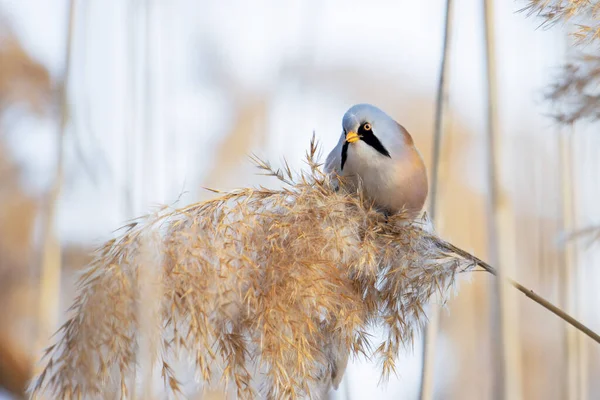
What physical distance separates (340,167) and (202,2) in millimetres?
1133

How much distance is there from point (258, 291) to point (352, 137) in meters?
0.48

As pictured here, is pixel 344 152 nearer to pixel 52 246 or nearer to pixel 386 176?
pixel 386 176

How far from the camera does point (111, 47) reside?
6.61 feet

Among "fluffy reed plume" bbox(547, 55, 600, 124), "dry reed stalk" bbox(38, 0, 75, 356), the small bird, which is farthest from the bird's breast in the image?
"dry reed stalk" bbox(38, 0, 75, 356)

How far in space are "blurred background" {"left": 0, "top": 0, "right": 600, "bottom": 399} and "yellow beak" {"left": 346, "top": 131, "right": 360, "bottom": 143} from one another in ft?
0.29

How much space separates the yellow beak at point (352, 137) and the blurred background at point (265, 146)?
0.29 feet

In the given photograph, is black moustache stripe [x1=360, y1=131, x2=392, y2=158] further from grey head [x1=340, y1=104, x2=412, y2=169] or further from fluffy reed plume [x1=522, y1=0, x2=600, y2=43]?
fluffy reed plume [x1=522, y1=0, x2=600, y2=43]

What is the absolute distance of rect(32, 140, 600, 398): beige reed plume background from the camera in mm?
1000

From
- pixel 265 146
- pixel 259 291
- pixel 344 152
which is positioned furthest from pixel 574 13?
pixel 265 146

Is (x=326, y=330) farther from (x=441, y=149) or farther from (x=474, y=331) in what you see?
(x=474, y=331)

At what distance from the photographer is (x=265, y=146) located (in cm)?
223

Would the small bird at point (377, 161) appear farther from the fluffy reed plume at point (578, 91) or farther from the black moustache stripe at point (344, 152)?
the fluffy reed plume at point (578, 91)

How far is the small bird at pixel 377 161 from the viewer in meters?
1.40

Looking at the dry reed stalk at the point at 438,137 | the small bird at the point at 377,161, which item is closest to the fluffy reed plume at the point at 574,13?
the dry reed stalk at the point at 438,137
